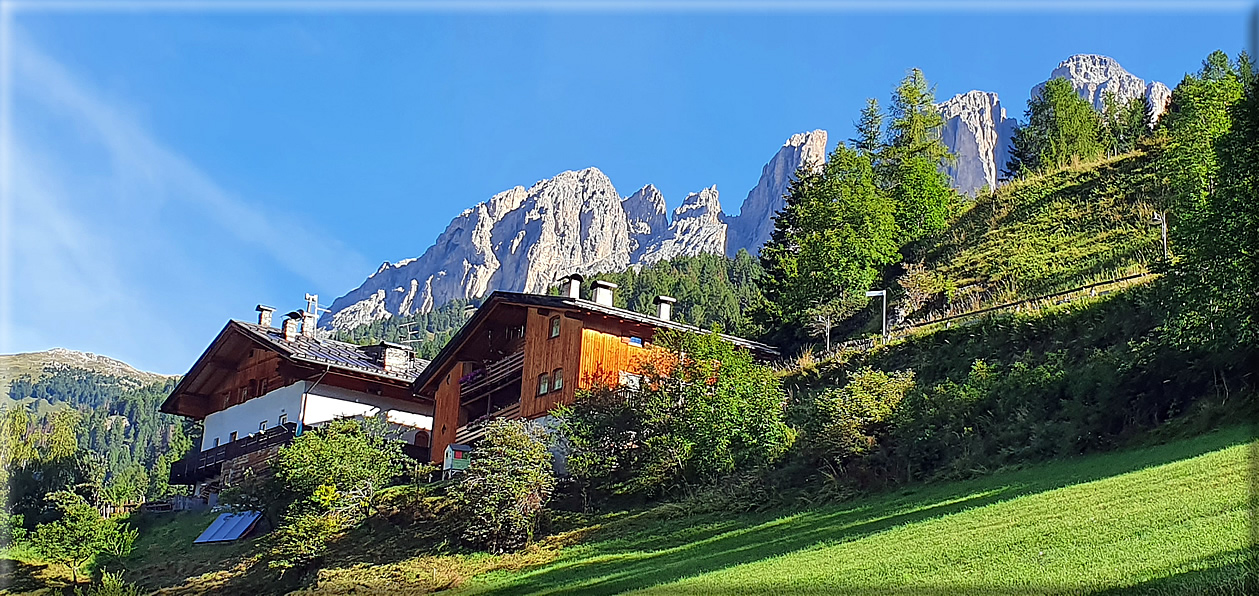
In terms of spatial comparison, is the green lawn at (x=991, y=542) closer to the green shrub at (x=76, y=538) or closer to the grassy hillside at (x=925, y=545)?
the grassy hillside at (x=925, y=545)

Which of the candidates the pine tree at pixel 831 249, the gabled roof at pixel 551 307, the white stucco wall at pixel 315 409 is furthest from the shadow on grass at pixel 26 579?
the pine tree at pixel 831 249

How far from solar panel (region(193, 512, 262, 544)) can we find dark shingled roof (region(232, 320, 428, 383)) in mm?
6569

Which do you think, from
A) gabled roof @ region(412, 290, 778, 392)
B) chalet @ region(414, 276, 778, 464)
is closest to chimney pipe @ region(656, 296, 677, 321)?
chalet @ region(414, 276, 778, 464)

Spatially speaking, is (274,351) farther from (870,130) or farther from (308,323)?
(870,130)

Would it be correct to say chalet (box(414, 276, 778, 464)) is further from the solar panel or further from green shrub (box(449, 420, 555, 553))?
the solar panel

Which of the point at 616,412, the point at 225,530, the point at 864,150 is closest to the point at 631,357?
the point at 616,412

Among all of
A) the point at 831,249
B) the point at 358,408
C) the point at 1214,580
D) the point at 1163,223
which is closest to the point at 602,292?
the point at 831,249

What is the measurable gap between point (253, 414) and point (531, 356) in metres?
16.3

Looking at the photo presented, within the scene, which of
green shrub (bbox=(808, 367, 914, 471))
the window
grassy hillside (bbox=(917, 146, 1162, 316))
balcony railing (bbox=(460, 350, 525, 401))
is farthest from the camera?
grassy hillside (bbox=(917, 146, 1162, 316))

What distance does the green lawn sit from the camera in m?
11.1

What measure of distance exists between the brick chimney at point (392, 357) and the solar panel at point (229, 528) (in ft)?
31.9

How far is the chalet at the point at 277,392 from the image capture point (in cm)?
4203

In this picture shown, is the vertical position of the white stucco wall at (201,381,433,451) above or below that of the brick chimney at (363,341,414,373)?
below

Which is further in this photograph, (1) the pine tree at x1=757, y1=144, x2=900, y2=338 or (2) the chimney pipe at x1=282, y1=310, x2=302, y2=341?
(2) the chimney pipe at x1=282, y1=310, x2=302, y2=341
